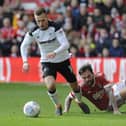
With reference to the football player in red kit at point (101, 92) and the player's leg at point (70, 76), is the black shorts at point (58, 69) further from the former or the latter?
the football player in red kit at point (101, 92)

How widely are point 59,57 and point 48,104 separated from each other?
2.45 m

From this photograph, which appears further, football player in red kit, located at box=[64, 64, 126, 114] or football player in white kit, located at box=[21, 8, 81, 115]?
football player in red kit, located at box=[64, 64, 126, 114]

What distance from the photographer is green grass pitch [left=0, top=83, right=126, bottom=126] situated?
10.3 m

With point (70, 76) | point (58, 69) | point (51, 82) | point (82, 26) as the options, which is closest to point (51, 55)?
point (51, 82)

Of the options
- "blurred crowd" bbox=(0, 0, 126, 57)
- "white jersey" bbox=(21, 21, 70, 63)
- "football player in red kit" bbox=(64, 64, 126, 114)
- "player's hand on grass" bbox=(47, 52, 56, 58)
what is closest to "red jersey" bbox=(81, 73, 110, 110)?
"football player in red kit" bbox=(64, 64, 126, 114)

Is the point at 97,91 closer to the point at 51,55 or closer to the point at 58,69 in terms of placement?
the point at 58,69

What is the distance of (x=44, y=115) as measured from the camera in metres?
11.9

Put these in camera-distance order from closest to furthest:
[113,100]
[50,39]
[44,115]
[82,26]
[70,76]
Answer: [44,115], [113,100], [50,39], [70,76], [82,26]

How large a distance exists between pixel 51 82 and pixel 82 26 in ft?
35.5

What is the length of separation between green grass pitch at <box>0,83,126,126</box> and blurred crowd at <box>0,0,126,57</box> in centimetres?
364

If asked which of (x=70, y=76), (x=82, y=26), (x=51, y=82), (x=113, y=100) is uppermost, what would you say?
(x=51, y=82)

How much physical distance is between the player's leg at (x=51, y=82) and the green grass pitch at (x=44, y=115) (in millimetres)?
218

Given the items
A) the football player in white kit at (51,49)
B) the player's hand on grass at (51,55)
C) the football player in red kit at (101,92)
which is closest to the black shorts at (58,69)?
the football player in white kit at (51,49)

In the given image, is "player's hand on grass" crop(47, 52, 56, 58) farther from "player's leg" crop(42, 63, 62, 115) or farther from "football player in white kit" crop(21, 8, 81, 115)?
"player's leg" crop(42, 63, 62, 115)
